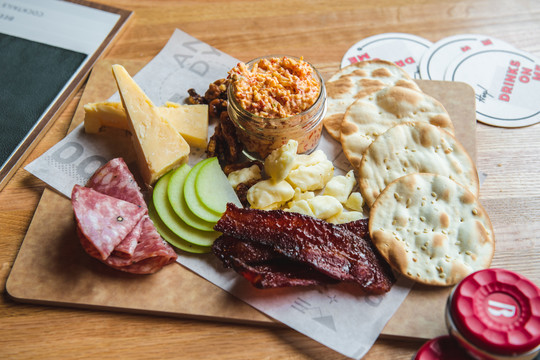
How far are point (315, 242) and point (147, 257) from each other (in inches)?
21.4

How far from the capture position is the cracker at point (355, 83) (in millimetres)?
2031

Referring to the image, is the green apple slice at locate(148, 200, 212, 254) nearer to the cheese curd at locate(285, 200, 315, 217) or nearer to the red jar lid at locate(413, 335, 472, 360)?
the cheese curd at locate(285, 200, 315, 217)

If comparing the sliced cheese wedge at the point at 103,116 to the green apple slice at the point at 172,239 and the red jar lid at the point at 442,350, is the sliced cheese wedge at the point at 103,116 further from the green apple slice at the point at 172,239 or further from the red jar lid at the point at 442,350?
the red jar lid at the point at 442,350

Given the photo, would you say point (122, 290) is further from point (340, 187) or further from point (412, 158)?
point (412, 158)

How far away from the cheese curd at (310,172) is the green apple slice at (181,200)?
34 cm

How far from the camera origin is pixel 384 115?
77.5 inches

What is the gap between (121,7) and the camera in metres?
2.58

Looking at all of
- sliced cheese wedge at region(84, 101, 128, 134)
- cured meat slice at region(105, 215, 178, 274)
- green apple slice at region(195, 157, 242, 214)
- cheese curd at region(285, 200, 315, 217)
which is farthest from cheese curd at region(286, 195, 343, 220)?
sliced cheese wedge at region(84, 101, 128, 134)

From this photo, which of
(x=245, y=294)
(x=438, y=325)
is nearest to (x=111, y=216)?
(x=245, y=294)

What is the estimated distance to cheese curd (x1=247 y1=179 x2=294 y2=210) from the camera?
1.73 metres

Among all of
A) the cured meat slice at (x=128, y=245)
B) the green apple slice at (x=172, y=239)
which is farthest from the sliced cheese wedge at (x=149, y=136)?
the cured meat slice at (x=128, y=245)

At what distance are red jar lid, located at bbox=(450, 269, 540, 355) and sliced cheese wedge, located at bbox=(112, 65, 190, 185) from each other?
1056 mm

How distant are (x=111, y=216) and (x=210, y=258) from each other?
1.15 feet

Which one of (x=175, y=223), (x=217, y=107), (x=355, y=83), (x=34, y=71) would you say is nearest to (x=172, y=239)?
(x=175, y=223)
